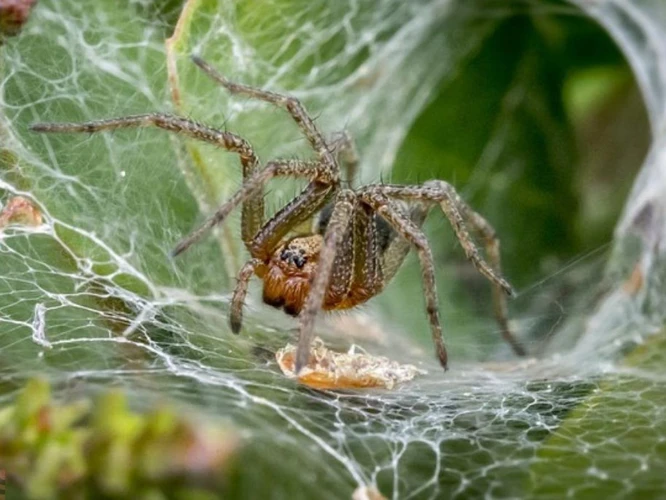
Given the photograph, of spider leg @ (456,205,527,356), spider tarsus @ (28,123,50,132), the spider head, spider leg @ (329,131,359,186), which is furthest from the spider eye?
spider tarsus @ (28,123,50,132)

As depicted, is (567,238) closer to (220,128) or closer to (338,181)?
(338,181)

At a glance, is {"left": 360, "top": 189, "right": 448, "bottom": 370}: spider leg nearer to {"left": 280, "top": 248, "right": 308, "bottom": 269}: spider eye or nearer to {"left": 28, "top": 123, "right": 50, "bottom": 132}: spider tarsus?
{"left": 280, "top": 248, "right": 308, "bottom": 269}: spider eye

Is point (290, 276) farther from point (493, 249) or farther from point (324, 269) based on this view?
point (493, 249)

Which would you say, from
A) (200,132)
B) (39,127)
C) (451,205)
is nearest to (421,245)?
(451,205)

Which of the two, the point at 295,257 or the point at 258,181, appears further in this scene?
the point at 295,257

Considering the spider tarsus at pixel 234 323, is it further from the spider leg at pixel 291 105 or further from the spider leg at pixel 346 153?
the spider leg at pixel 346 153

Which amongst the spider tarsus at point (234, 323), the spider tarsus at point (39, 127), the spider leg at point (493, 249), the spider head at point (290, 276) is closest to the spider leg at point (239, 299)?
the spider tarsus at point (234, 323)

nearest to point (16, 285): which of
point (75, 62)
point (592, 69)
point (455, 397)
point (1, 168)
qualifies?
point (1, 168)

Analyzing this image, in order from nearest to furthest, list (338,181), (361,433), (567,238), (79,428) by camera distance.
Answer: (79,428) < (361,433) < (338,181) < (567,238)
